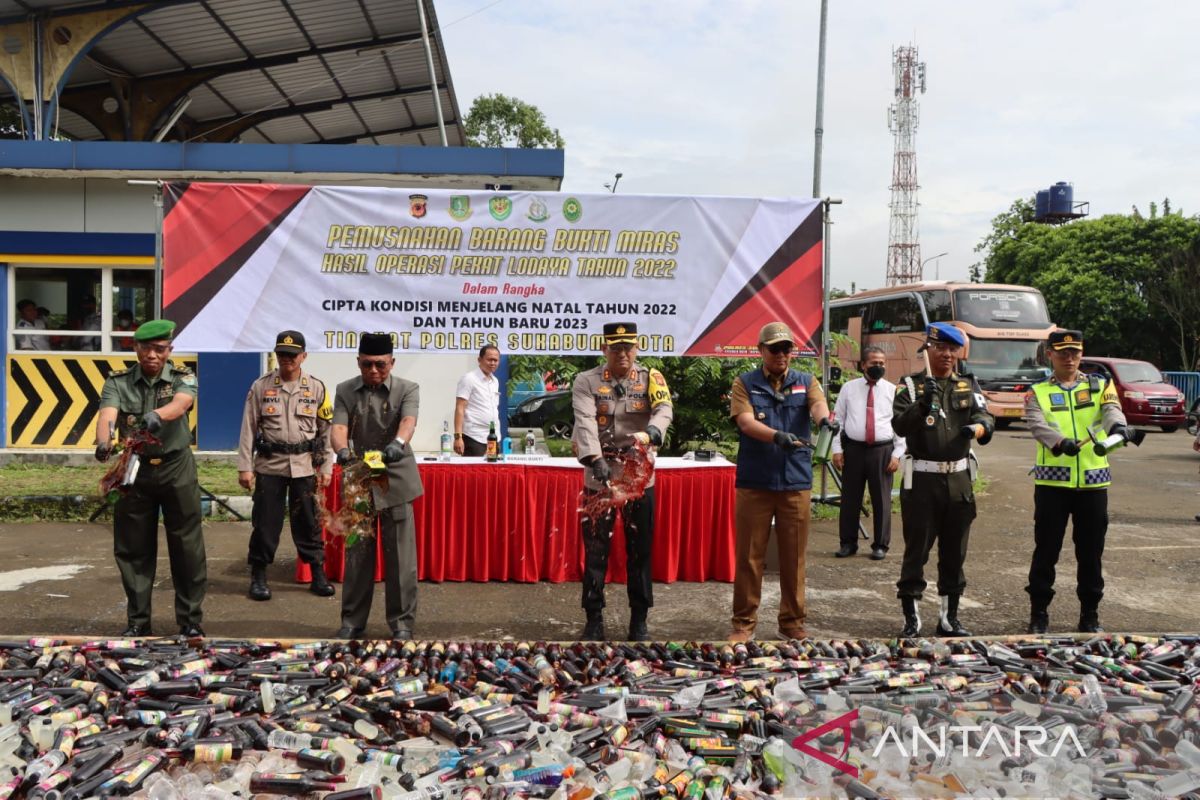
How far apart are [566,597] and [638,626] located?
50.5 inches

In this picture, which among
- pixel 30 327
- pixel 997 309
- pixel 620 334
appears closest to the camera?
pixel 620 334

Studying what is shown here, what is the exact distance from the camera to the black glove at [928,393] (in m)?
5.66

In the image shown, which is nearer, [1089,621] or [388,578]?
[388,578]

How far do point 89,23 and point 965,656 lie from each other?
14.3 m

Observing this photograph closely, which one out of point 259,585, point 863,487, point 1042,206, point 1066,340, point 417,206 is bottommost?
point 259,585

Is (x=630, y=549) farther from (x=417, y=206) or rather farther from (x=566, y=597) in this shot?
(x=417, y=206)

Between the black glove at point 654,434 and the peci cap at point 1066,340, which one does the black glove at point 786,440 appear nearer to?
the black glove at point 654,434

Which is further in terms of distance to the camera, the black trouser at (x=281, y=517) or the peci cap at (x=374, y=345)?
the black trouser at (x=281, y=517)

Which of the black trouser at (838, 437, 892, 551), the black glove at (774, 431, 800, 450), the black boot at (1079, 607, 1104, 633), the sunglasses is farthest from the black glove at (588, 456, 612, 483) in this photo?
the black trouser at (838, 437, 892, 551)

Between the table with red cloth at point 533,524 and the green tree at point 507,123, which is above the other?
the green tree at point 507,123

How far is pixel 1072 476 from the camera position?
Result: 5.90 metres

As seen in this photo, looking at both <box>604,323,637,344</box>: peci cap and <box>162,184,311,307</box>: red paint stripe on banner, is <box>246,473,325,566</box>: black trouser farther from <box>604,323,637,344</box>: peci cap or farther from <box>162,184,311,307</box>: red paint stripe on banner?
<box>604,323,637,344</box>: peci cap

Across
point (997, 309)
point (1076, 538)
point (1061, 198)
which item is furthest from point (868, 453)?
point (1061, 198)

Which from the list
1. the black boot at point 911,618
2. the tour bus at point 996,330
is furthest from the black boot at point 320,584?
the tour bus at point 996,330
